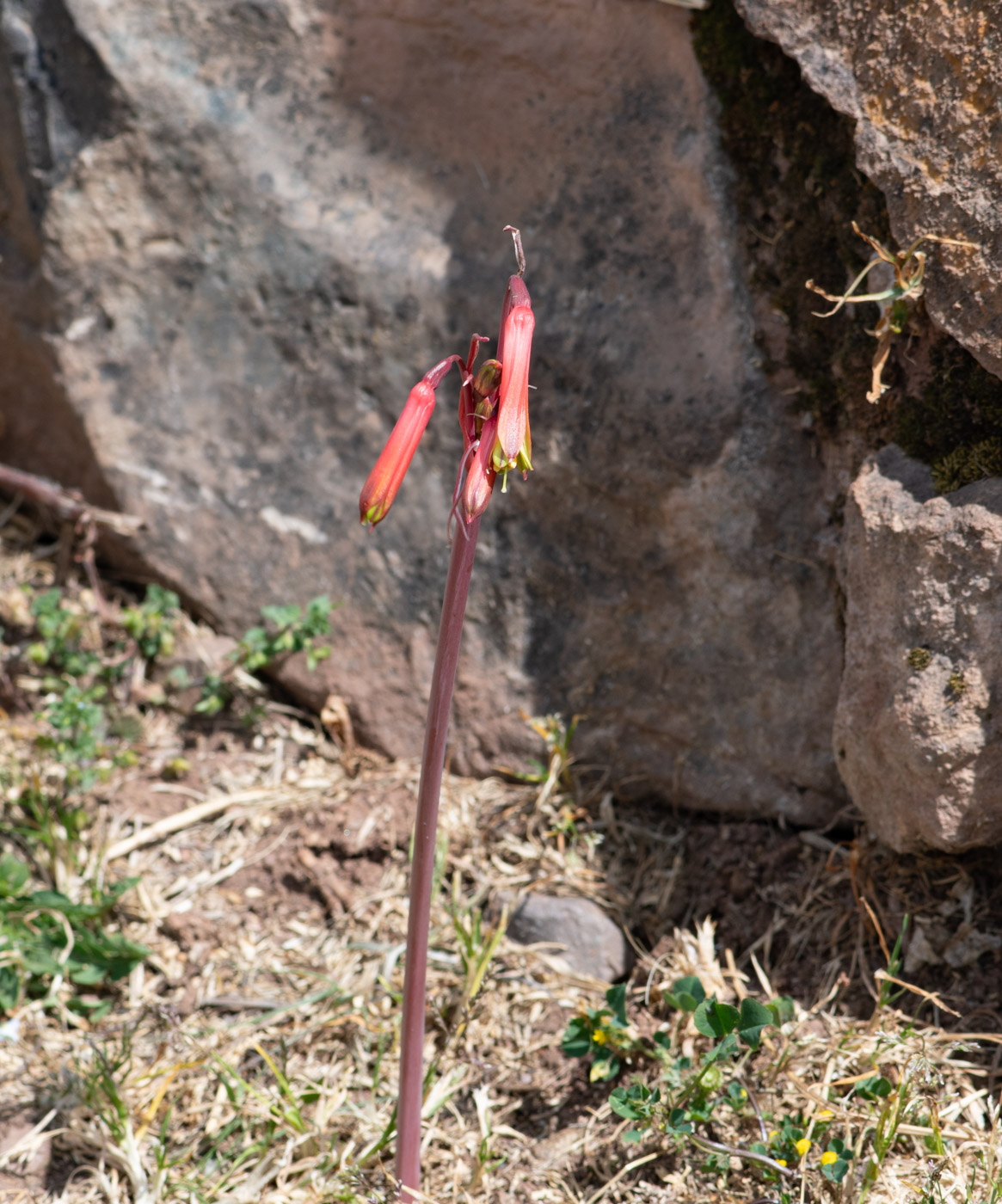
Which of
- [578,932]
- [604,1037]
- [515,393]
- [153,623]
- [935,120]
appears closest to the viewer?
[515,393]

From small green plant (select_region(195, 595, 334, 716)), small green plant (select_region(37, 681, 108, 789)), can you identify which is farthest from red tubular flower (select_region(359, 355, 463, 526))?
small green plant (select_region(37, 681, 108, 789))

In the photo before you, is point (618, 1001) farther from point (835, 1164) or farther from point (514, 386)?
point (514, 386)

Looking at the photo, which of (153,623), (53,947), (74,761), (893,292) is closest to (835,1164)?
(893,292)

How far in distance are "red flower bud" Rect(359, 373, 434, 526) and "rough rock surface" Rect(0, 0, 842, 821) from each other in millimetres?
1236

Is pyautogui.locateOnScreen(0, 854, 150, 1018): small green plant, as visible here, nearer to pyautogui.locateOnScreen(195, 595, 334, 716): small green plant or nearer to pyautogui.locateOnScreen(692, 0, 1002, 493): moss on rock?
pyautogui.locateOnScreen(195, 595, 334, 716): small green plant

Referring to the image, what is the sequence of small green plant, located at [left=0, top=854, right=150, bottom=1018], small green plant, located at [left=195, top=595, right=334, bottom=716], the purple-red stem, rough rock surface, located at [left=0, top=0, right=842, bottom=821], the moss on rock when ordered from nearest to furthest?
the purple-red stem < the moss on rock < small green plant, located at [left=0, top=854, right=150, bottom=1018] < rough rock surface, located at [left=0, top=0, right=842, bottom=821] < small green plant, located at [left=195, top=595, right=334, bottom=716]

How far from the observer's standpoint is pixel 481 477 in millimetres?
1428

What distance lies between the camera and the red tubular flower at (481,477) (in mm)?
1411

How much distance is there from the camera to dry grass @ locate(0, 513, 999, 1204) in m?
2.02

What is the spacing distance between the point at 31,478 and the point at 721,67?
7.88ft

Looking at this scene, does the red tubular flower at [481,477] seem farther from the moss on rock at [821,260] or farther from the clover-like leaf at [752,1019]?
the clover-like leaf at [752,1019]

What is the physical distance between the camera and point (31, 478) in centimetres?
334

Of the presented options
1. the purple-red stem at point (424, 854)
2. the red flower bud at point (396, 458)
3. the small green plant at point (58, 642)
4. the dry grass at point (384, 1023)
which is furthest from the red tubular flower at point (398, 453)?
the small green plant at point (58, 642)

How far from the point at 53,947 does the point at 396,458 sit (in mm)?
1734
